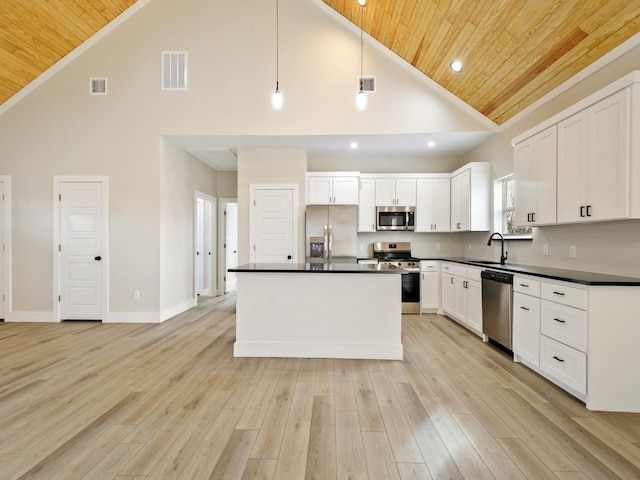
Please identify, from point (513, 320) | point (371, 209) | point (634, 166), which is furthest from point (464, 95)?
point (513, 320)

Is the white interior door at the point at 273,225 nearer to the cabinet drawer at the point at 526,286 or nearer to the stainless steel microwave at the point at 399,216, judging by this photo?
the stainless steel microwave at the point at 399,216

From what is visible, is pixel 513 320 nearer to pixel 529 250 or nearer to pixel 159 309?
pixel 529 250

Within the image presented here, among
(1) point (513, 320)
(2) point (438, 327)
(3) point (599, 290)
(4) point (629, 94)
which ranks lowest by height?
(2) point (438, 327)

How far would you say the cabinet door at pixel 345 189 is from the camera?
5523 millimetres

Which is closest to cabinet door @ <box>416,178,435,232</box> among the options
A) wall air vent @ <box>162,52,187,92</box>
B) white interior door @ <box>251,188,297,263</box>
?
white interior door @ <box>251,188,297,263</box>

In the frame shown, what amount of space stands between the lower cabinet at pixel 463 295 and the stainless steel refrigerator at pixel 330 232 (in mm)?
1575

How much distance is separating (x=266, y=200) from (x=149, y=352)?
286 centimetres

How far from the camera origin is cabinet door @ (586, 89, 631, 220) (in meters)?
2.28

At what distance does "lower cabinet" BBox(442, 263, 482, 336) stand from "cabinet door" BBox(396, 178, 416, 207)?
4.32ft

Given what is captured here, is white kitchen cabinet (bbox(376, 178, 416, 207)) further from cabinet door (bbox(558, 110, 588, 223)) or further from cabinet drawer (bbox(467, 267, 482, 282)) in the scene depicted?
cabinet door (bbox(558, 110, 588, 223))

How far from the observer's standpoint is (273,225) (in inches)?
209

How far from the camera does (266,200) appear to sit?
5305 millimetres

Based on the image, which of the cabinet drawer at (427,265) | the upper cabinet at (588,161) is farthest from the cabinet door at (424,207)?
the upper cabinet at (588,161)

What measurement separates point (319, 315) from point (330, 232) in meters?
2.11
